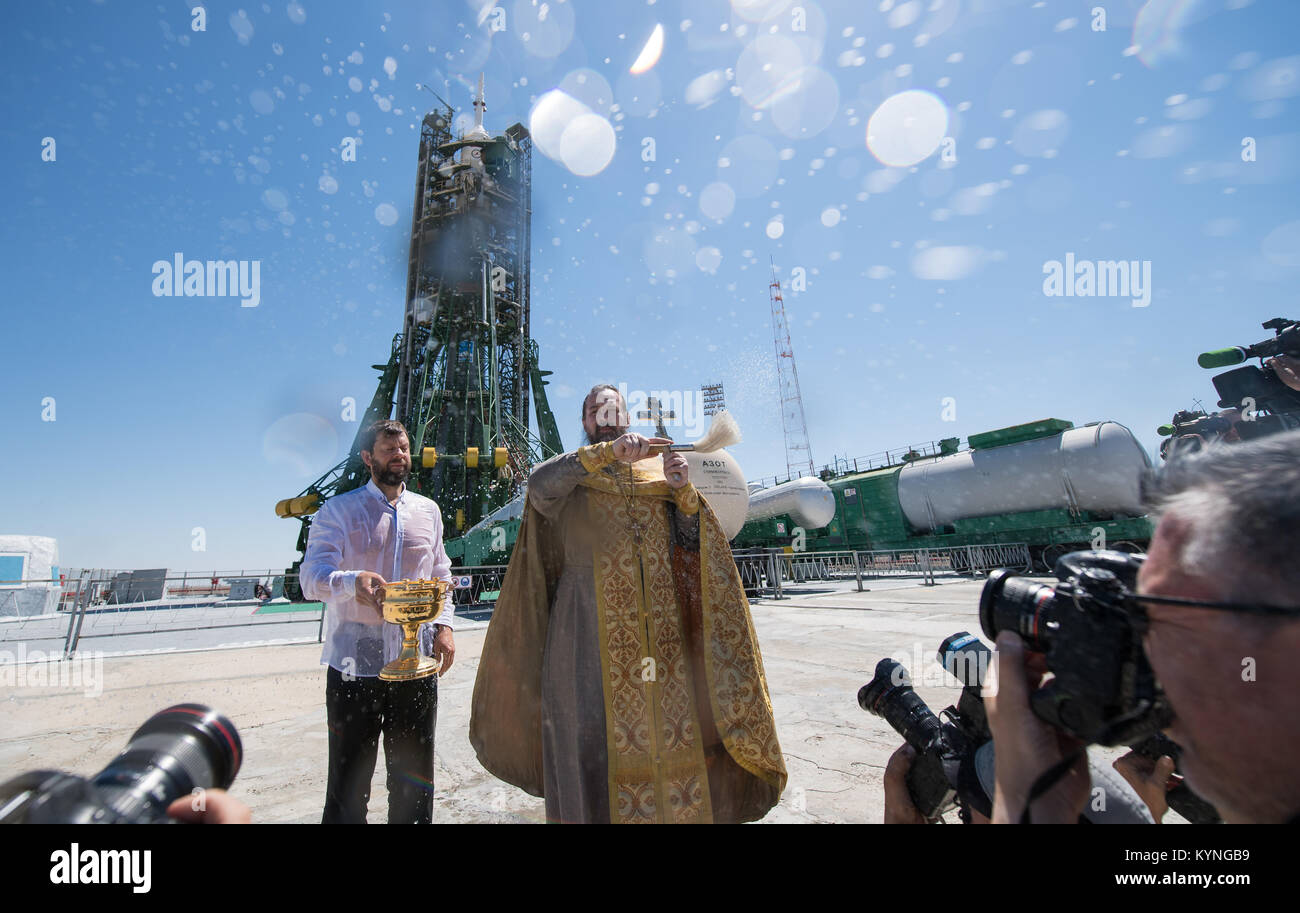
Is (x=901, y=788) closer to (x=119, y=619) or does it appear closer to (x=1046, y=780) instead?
(x=1046, y=780)

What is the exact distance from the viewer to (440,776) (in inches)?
124

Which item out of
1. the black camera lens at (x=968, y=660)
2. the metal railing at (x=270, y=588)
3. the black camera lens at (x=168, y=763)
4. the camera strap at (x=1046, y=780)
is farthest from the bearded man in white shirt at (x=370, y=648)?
the metal railing at (x=270, y=588)

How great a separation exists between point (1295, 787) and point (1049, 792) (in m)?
0.28

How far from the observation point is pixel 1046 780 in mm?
813

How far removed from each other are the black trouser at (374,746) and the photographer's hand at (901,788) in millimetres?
1717

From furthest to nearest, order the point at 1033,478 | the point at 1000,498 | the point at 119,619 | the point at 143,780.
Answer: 1. the point at 1000,498
2. the point at 1033,478
3. the point at 119,619
4. the point at 143,780

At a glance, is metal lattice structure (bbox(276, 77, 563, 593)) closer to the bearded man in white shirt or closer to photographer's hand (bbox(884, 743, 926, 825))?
the bearded man in white shirt

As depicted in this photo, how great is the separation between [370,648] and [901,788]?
76.9 inches

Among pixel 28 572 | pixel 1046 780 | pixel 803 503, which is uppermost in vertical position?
pixel 803 503

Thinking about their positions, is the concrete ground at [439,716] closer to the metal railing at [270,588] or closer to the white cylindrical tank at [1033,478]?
the metal railing at [270,588]

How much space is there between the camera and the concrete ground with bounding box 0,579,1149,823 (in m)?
2.72

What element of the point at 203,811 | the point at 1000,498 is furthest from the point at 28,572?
the point at 1000,498

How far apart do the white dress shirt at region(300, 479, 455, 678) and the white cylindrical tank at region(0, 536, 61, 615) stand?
18.1 metres
